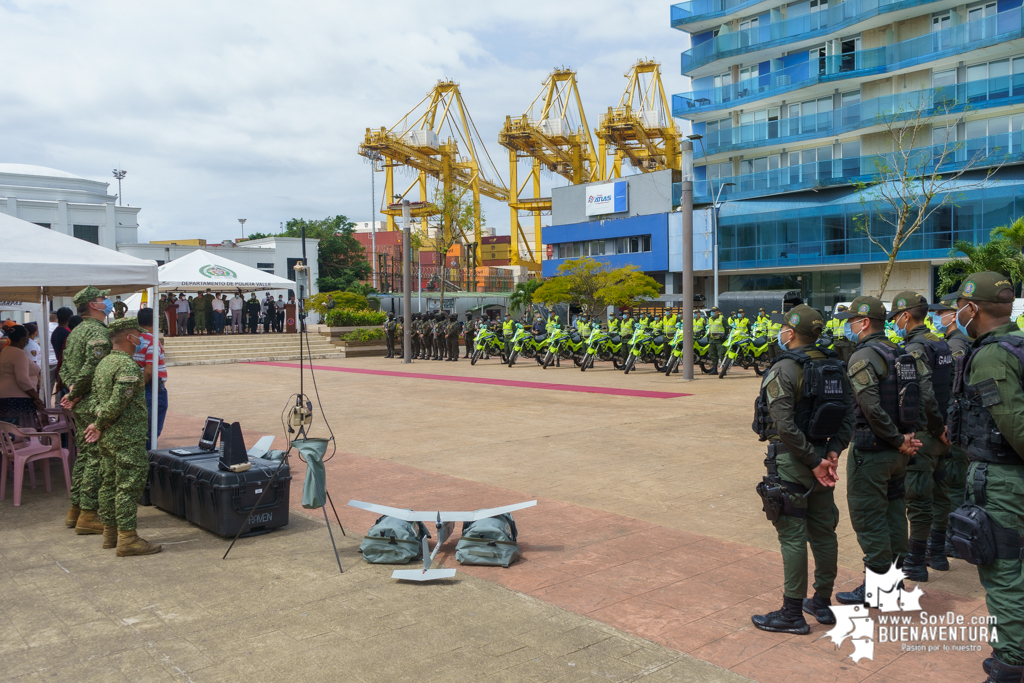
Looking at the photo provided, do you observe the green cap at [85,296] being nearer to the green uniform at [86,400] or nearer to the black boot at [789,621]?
the green uniform at [86,400]

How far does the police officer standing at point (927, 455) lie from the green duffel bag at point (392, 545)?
3.26 m

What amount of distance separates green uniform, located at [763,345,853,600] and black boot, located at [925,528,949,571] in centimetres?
140

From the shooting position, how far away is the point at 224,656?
12.7ft

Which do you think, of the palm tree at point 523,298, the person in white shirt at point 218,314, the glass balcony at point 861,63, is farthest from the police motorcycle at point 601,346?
the palm tree at point 523,298

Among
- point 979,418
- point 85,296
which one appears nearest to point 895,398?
point 979,418

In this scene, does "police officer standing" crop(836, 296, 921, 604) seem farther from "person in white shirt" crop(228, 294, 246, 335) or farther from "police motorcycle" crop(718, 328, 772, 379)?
"person in white shirt" crop(228, 294, 246, 335)

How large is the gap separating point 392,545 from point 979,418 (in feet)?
12.1

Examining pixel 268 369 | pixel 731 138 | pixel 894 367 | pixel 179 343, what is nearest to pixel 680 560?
pixel 894 367

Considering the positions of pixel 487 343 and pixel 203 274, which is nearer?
pixel 203 274

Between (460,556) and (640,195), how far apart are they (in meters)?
46.5

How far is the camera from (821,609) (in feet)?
14.0

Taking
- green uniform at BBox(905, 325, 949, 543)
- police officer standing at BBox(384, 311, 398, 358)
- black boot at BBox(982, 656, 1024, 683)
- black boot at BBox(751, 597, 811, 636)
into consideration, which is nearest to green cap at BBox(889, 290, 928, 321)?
green uniform at BBox(905, 325, 949, 543)

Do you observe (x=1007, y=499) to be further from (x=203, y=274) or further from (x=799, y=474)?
(x=203, y=274)

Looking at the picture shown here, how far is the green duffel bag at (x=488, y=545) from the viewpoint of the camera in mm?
5242
